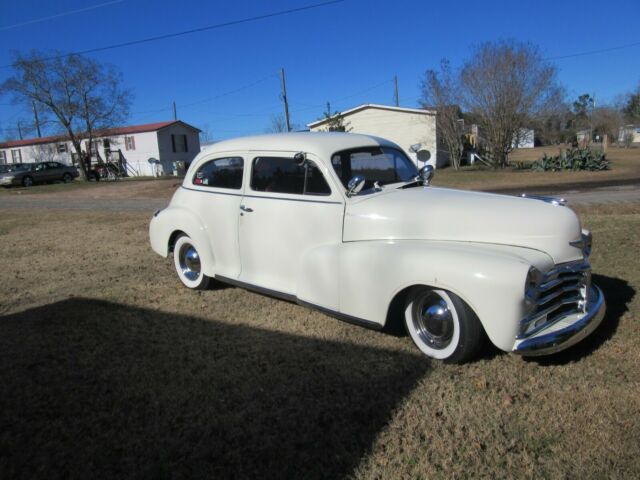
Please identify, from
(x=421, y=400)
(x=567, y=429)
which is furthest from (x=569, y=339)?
(x=421, y=400)

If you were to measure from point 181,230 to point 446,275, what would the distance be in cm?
347

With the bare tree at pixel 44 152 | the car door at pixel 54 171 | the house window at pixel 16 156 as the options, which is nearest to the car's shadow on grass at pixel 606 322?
the car door at pixel 54 171

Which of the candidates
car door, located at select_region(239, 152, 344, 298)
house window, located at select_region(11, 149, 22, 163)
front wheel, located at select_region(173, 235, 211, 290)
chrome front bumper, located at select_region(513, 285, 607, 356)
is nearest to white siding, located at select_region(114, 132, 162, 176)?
house window, located at select_region(11, 149, 22, 163)

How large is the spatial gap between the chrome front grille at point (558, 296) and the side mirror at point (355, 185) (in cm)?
161

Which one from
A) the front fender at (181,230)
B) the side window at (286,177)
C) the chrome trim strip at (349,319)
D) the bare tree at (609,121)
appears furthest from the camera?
the bare tree at (609,121)

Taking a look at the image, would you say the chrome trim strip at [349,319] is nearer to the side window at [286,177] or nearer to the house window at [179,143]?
the side window at [286,177]

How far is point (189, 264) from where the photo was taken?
5.77 m

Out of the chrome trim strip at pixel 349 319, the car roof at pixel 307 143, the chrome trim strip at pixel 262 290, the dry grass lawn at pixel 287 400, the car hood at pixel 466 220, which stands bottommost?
the dry grass lawn at pixel 287 400

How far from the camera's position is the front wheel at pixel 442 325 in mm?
3361

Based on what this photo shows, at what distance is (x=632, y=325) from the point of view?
409 centimetres

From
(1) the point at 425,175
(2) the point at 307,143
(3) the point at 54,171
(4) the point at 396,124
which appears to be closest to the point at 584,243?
(1) the point at 425,175

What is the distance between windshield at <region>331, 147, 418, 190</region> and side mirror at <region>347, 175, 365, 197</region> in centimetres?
11

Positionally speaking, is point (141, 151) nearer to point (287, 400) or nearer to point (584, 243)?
point (287, 400)

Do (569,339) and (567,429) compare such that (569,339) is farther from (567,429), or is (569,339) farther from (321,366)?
(321,366)
